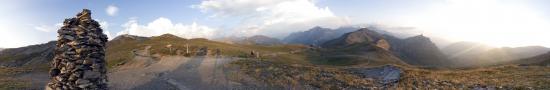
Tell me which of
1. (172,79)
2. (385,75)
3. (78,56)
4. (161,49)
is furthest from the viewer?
(161,49)

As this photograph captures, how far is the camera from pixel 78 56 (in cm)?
3016

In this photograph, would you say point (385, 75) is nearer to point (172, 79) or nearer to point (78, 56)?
point (172, 79)

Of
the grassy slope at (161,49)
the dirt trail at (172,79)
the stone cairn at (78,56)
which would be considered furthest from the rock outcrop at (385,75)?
the grassy slope at (161,49)

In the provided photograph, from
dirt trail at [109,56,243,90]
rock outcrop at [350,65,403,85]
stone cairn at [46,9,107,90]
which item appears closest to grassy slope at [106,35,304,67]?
dirt trail at [109,56,243,90]

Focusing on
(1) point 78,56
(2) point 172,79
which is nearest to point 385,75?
(2) point 172,79

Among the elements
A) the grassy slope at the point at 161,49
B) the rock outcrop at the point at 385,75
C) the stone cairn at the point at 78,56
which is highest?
the grassy slope at the point at 161,49

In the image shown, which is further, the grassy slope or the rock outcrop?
the grassy slope

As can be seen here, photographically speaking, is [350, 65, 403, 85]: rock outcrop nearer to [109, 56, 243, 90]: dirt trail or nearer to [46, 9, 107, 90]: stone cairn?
[109, 56, 243, 90]: dirt trail

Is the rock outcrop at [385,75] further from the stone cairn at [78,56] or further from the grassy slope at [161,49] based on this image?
the grassy slope at [161,49]

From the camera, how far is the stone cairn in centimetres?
2995

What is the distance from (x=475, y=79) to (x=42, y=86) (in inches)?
1561

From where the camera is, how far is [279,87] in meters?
47.3

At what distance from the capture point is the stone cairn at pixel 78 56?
29953mm

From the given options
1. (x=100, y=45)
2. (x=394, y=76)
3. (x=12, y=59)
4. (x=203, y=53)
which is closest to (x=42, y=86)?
(x=100, y=45)
